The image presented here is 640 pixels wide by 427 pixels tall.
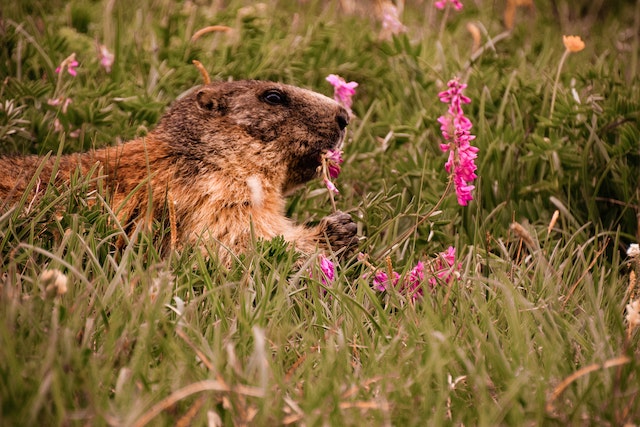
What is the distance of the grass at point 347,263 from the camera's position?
2.34 m

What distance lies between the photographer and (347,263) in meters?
3.54

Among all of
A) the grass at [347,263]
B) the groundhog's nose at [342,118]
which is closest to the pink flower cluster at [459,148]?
the grass at [347,263]

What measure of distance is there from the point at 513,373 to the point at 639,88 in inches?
123

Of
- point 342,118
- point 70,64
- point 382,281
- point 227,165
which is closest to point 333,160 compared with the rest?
point 342,118

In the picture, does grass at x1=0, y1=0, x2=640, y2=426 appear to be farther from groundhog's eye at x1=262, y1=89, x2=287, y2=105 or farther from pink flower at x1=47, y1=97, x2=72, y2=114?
groundhog's eye at x1=262, y1=89, x2=287, y2=105

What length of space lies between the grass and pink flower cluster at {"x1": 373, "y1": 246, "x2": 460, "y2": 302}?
6 cm

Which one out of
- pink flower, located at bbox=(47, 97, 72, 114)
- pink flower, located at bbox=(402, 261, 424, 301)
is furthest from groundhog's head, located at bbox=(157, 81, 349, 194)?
pink flower, located at bbox=(402, 261, 424, 301)

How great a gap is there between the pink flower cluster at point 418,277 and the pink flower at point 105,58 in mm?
2459

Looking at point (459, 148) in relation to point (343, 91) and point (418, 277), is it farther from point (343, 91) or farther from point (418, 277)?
point (343, 91)

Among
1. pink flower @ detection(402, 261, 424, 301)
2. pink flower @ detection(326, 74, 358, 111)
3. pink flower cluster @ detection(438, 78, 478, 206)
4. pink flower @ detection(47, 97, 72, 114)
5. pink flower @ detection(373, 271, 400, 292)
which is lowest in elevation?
pink flower @ detection(47, 97, 72, 114)

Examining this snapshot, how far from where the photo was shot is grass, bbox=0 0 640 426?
234 centimetres

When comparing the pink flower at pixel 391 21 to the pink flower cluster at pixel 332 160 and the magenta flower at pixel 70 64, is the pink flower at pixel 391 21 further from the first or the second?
the magenta flower at pixel 70 64

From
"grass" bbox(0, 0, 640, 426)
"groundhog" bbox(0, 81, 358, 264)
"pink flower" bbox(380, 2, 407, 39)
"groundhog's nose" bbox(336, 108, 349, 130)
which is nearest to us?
"grass" bbox(0, 0, 640, 426)

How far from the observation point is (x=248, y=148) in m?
4.05
